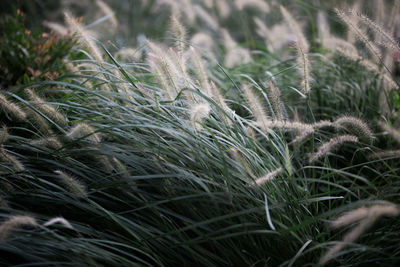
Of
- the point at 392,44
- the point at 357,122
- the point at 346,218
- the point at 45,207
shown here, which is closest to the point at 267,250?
the point at 346,218

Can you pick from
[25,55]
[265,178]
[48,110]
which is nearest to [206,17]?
[25,55]

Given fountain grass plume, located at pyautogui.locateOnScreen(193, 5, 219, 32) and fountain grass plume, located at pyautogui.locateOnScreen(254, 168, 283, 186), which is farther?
fountain grass plume, located at pyautogui.locateOnScreen(193, 5, 219, 32)

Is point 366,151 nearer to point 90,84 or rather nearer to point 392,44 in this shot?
point 392,44

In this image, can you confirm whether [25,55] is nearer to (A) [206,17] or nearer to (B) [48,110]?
(B) [48,110]

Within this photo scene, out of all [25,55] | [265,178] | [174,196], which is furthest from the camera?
[25,55]

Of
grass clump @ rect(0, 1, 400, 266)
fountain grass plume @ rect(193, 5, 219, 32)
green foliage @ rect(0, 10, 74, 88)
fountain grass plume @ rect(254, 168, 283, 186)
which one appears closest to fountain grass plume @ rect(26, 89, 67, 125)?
grass clump @ rect(0, 1, 400, 266)

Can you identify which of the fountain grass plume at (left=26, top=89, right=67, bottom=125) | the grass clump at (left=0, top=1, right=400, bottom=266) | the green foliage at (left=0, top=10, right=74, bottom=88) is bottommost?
the grass clump at (left=0, top=1, right=400, bottom=266)

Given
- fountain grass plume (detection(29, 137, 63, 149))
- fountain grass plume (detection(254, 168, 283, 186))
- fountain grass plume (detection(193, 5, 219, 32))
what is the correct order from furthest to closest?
fountain grass plume (detection(193, 5, 219, 32)) → fountain grass plume (detection(29, 137, 63, 149)) → fountain grass plume (detection(254, 168, 283, 186))

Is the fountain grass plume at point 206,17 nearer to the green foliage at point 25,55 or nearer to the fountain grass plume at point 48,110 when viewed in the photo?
the green foliage at point 25,55

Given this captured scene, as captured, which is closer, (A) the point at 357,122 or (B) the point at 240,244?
(B) the point at 240,244

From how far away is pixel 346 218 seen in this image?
1243 millimetres

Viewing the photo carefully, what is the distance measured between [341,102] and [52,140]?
214cm

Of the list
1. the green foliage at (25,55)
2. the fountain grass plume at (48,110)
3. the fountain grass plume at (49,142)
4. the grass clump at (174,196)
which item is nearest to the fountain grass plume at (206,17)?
the green foliage at (25,55)

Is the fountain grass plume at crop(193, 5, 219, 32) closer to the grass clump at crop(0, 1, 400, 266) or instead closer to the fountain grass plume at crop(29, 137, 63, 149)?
the grass clump at crop(0, 1, 400, 266)
